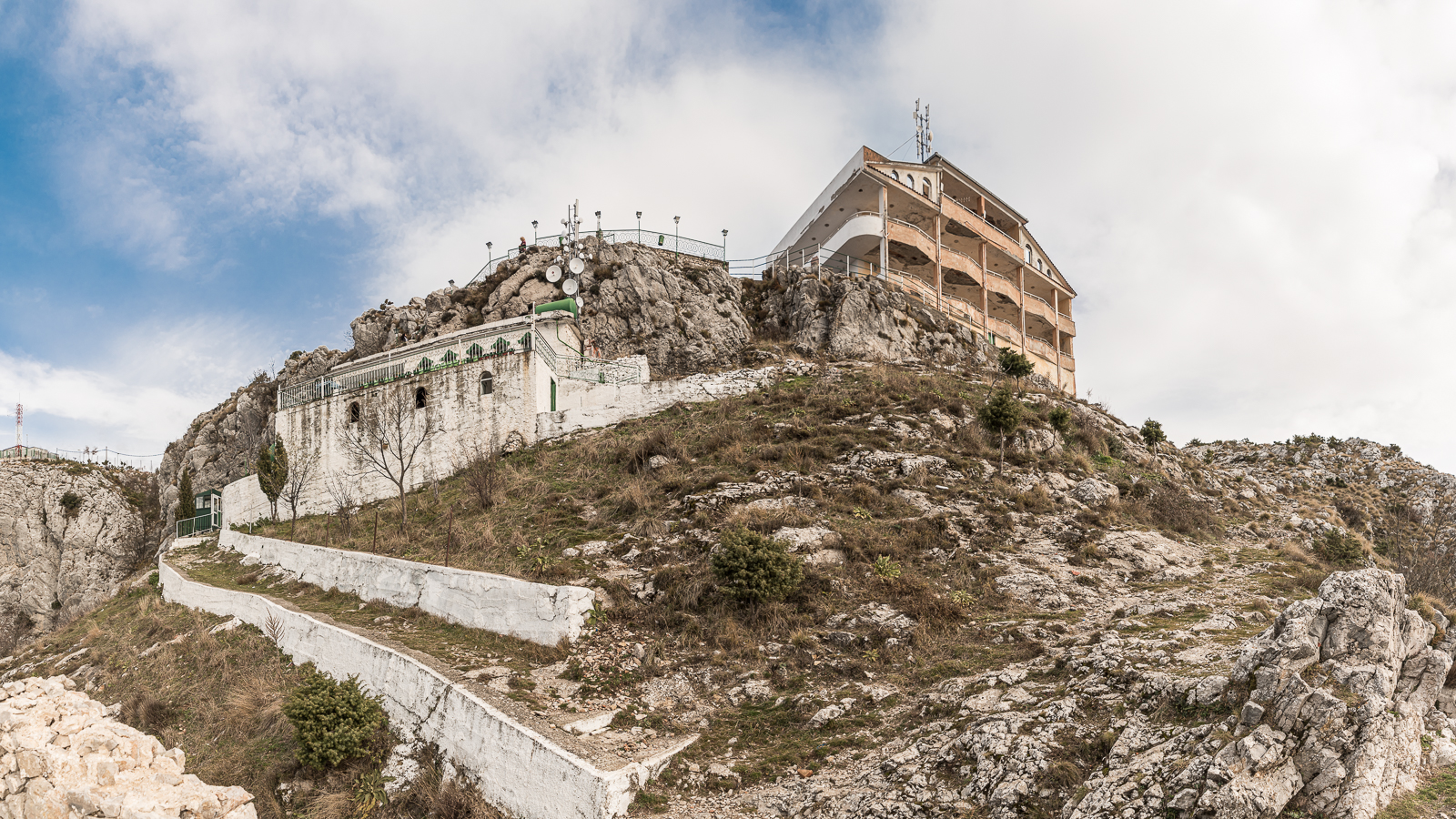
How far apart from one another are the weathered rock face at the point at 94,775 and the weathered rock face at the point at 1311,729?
38.3 feet

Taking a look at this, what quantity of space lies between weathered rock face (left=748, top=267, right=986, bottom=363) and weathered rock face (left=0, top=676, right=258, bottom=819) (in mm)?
24750

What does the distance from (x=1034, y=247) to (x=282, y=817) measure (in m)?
45.7

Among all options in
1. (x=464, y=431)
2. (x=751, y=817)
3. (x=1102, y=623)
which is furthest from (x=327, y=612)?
(x=1102, y=623)

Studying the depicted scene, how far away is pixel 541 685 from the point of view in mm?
11062

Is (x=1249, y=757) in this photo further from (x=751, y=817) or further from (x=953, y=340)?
(x=953, y=340)

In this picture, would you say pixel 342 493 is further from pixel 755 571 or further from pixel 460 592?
pixel 755 571

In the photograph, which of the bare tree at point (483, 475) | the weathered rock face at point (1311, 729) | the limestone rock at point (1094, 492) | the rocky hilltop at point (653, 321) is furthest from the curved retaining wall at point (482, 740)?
the rocky hilltop at point (653, 321)

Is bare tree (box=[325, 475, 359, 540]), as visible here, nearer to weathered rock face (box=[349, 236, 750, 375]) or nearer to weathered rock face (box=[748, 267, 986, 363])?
weathered rock face (box=[349, 236, 750, 375])

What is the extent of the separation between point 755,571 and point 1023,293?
3488cm

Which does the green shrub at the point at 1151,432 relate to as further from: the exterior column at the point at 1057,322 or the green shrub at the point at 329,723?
the green shrub at the point at 329,723

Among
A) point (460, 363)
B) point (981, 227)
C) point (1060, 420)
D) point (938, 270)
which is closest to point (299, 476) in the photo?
point (460, 363)

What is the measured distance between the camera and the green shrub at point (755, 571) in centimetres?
1262

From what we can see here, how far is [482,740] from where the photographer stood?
9.68 m

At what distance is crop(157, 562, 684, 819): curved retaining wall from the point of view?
8375mm
